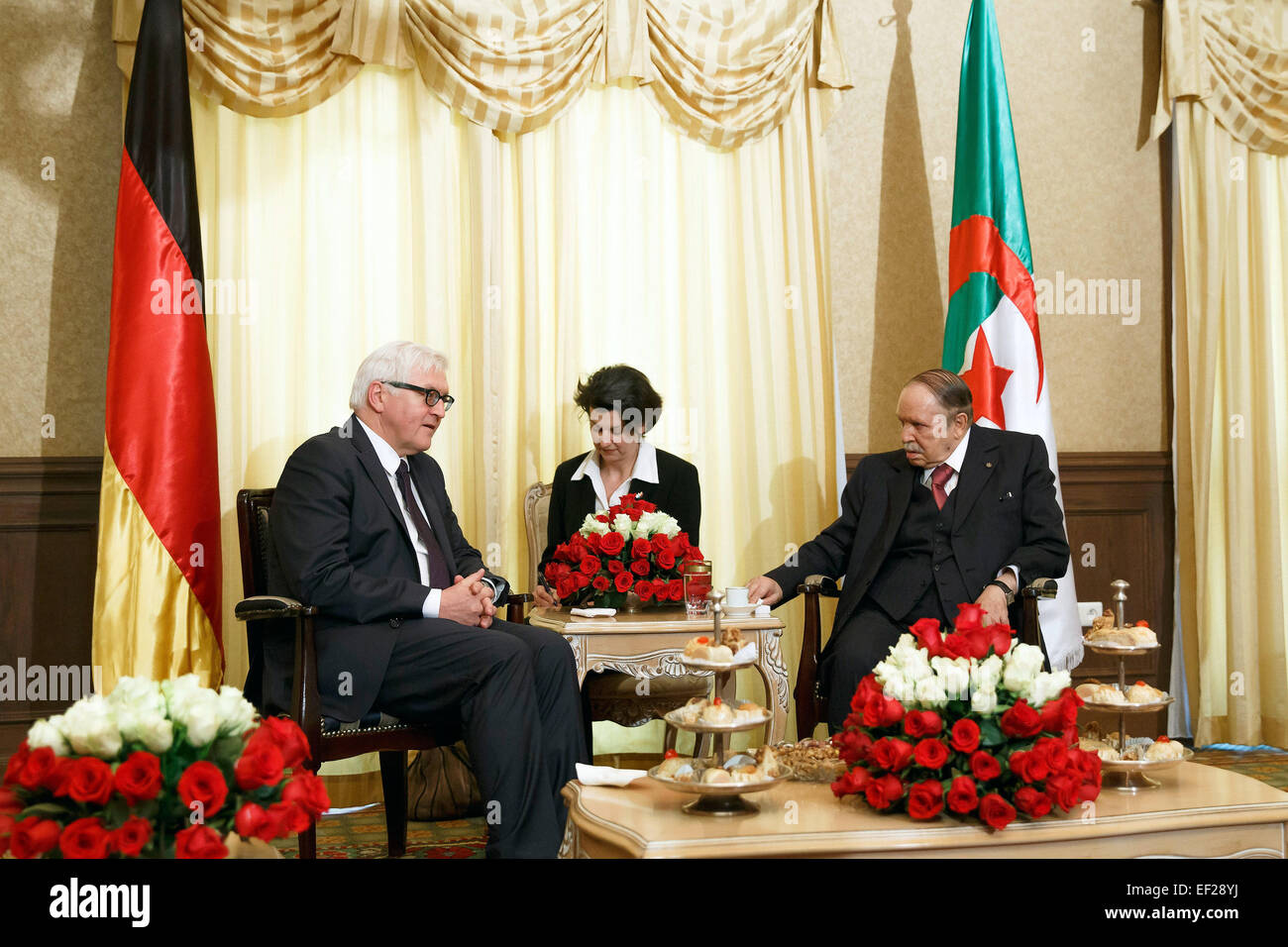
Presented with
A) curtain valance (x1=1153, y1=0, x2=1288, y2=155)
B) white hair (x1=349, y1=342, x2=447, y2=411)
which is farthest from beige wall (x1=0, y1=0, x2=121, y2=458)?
curtain valance (x1=1153, y1=0, x2=1288, y2=155)

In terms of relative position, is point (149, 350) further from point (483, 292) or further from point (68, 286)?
point (483, 292)

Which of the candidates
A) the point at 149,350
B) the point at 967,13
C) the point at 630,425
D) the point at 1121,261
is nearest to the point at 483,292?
the point at 630,425

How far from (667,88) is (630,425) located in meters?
1.62

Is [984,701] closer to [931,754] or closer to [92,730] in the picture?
[931,754]

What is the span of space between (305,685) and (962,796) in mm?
1886

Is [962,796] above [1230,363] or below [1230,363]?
below

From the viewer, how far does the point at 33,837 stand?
157 cm

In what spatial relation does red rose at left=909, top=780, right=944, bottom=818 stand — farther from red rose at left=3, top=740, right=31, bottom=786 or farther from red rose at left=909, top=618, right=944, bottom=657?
red rose at left=3, top=740, right=31, bottom=786

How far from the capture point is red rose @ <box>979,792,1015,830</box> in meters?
2.21

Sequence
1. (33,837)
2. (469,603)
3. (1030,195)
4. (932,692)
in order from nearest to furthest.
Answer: (33,837), (932,692), (469,603), (1030,195)

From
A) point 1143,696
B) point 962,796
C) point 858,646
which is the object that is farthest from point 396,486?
point 1143,696

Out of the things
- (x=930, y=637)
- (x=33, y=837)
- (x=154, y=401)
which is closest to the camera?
(x=33, y=837)

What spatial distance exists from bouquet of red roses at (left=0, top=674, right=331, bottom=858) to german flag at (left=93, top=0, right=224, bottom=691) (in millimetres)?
2778

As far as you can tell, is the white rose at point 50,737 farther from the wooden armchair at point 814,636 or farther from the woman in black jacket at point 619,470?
the woman in black jacket at point 619,470
